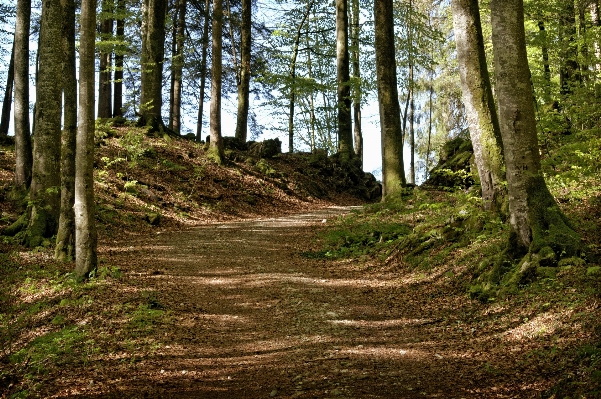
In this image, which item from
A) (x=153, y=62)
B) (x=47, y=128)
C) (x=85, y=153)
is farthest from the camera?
(x=153, y=62)

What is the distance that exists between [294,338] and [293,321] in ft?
2.06

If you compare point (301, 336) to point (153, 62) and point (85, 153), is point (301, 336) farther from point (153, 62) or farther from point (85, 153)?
point (153, 62)

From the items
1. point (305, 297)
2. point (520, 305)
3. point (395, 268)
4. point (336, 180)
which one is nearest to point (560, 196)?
point (395, 268)

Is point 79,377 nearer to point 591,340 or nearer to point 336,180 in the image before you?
point 591,340

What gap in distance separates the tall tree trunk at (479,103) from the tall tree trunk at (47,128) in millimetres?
7946

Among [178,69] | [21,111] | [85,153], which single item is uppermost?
[178,69]

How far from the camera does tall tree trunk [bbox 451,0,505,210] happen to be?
8.82m

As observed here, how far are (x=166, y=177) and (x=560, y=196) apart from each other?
38.6 feet

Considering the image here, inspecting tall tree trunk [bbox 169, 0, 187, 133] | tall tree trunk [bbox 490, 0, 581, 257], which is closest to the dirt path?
tall tree trunk [bbox 490, 0, 581, 257]

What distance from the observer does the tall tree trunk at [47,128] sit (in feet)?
34.6

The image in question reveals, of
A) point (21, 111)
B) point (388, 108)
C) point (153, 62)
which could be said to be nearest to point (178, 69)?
point (153, 62)

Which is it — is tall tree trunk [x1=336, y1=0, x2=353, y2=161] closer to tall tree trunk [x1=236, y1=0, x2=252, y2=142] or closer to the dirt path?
tall tree trunk [x1=236, y1=0, x2=252, y2=142]

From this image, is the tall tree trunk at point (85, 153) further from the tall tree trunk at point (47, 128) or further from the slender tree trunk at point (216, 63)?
the slender tree trunk at point (216, 63)

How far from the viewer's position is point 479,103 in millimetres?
9016
